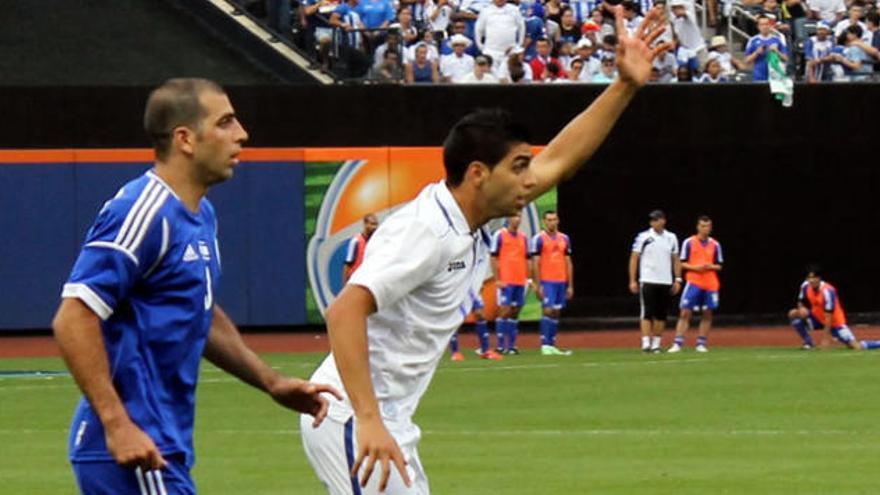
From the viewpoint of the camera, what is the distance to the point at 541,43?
109 ft

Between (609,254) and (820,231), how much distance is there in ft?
11.6

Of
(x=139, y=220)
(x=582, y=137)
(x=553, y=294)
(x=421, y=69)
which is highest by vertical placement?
(x=582, y=137)

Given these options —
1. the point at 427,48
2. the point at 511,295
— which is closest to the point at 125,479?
the point at 511,295

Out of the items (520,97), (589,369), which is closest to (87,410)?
(589,369)

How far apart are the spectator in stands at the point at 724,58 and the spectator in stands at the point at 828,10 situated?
179 cm

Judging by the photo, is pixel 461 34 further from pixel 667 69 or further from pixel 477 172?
pixel 477 172

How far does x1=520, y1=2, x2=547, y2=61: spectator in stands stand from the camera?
33.7 meters

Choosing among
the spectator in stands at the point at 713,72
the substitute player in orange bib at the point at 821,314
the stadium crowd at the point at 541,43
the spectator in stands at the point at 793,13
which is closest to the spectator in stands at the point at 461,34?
the stadium crowd at the point at 541,43

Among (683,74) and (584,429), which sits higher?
(683,74)

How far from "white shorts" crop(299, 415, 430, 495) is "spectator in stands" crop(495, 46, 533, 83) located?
26.3m

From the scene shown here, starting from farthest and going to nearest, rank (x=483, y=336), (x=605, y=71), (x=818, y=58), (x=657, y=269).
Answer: (x=818, y=58)
(x=605, y=71)
(x=657, y=269)
(x=483, y=336)

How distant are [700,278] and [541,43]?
5.32 m

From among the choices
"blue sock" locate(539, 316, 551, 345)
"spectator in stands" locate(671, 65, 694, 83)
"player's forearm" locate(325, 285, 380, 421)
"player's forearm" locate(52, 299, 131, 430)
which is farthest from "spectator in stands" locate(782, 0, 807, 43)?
"player's forearm" locate(52, 299, 131, 430)

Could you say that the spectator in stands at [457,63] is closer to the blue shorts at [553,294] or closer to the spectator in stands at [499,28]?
the spectator in stands at [499,28]
